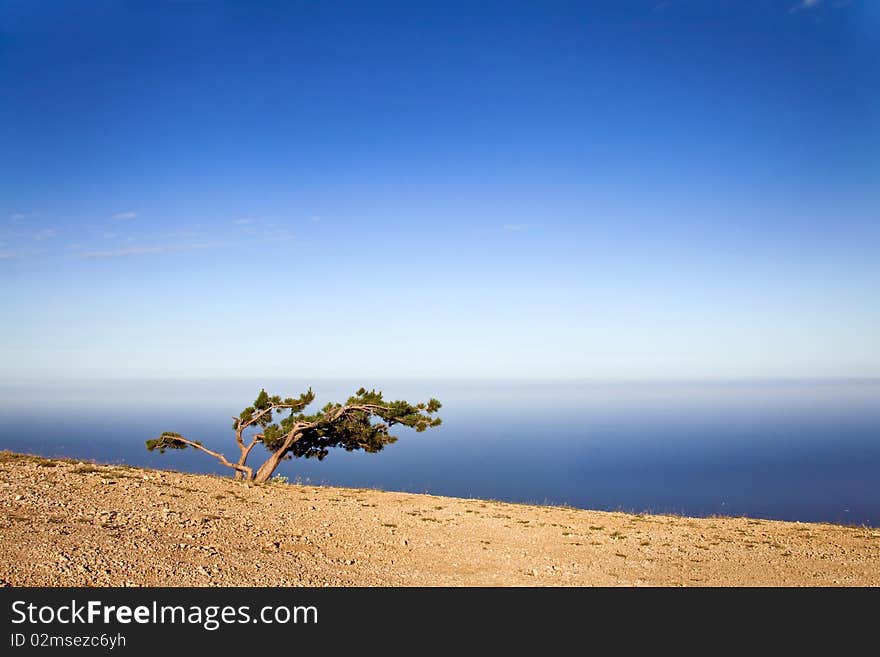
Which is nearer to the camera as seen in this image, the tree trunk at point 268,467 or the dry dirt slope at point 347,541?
the dry dirt slope at point 347,541

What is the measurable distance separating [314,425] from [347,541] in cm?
1256

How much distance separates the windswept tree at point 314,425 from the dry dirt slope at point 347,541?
583cm

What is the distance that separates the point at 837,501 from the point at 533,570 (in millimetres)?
199700

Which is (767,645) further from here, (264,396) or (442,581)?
(264,396)

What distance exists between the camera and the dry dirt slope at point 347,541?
11352 mm

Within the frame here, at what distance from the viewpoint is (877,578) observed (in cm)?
1294

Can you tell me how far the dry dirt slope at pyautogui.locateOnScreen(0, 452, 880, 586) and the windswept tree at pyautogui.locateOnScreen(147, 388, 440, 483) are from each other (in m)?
5.83

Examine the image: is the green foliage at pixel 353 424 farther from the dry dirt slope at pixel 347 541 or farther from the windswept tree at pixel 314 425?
the dry dirt slope at pixel 347 541

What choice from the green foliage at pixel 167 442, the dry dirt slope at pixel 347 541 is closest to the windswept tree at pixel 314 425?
the green foliage at pixel 167 442

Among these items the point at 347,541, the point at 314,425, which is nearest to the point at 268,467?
the point at 314,425

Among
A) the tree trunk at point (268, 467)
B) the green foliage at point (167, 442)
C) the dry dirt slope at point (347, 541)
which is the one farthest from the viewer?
the green foliage at point (167, 442)

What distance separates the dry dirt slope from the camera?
37.2 feet

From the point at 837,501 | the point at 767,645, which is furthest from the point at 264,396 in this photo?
the point at 837,501

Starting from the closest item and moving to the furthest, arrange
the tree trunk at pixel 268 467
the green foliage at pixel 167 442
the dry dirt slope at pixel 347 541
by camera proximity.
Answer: the dry dirt slope at pixel 347 541
the tree trunk at pixel 268 467
the green foliage at pixel 167 442
